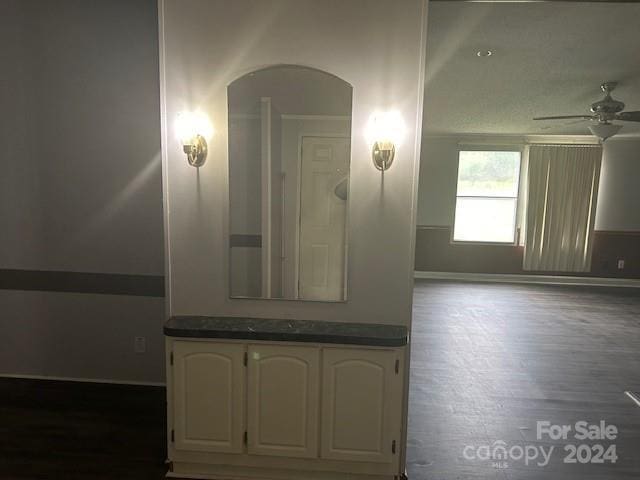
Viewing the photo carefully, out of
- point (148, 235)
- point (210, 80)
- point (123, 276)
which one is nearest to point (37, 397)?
point (123, 276)

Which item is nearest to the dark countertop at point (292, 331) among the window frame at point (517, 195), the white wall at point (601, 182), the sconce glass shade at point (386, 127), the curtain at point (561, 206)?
the sconce glass shade at point (386, 127)

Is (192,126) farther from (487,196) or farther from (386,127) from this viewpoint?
(487,196)

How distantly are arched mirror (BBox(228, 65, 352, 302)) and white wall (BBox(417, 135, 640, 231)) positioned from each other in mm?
5492

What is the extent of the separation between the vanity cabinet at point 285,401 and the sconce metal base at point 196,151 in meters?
0.88

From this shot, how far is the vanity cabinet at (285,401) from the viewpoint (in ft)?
6.81

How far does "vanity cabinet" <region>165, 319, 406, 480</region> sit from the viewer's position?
2.08 m

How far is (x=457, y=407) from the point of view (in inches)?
118

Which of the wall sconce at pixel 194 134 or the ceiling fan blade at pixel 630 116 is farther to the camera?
the ceiling fan blade at pixel 630 116

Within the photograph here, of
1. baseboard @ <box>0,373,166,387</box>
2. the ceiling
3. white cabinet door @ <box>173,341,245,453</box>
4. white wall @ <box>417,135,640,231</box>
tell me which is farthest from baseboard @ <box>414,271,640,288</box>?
A: white cabinet door @ <box>173,341,245,453</box>

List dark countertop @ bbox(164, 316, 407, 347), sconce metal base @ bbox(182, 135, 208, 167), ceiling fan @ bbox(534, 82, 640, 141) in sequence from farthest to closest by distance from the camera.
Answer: ceiling fan @ bbox(534, 82, 640, 141) → sconce metal base @ bbox(182, 135, 208, 167) → dark countertop @ bbox(164, 316, 407, 347)

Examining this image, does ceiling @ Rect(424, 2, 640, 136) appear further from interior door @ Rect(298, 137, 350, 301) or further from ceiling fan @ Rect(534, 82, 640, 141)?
interior door @ Rect(298, 137, 350, 301)

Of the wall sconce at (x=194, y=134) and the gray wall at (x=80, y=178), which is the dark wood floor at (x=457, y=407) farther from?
the wall sconce at (x=194, y=134)

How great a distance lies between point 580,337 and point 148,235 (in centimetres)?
469

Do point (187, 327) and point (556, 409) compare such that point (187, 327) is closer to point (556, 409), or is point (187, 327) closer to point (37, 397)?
point (37, 397)
